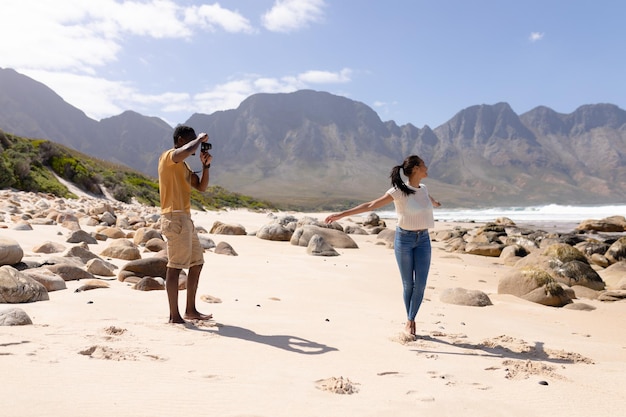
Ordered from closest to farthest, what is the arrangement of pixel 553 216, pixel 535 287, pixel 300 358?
1. pixel 300 358
2. pixel 535 287
3. pixel 553 216

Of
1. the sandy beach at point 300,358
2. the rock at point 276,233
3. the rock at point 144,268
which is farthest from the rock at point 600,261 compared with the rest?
the rock at point 144,268

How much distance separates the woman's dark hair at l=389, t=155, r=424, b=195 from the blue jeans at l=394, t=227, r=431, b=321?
0.39 metres

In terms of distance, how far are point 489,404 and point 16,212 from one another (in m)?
13.7

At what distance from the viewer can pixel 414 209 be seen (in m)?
4.58

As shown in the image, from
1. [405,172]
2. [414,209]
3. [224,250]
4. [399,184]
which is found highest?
[405,172]

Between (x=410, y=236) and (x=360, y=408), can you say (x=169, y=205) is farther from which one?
(x=360, y=408)

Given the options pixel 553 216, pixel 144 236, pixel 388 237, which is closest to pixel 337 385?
pixel 144 236

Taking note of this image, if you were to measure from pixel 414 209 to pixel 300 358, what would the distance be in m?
1.79

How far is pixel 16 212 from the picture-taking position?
13117 millimetres

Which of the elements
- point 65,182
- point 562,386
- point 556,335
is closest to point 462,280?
point 556,335

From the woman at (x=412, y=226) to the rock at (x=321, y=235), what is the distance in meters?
7.78

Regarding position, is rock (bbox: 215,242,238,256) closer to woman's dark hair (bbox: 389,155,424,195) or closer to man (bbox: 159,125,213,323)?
man (bbox: 159,125,213,323)

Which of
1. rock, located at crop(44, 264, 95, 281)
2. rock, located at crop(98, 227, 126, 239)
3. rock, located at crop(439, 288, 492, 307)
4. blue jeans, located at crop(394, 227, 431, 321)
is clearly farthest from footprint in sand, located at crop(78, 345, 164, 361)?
rock, located at crop(98, 227, 126, 239)

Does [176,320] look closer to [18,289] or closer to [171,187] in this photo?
[171,187]
